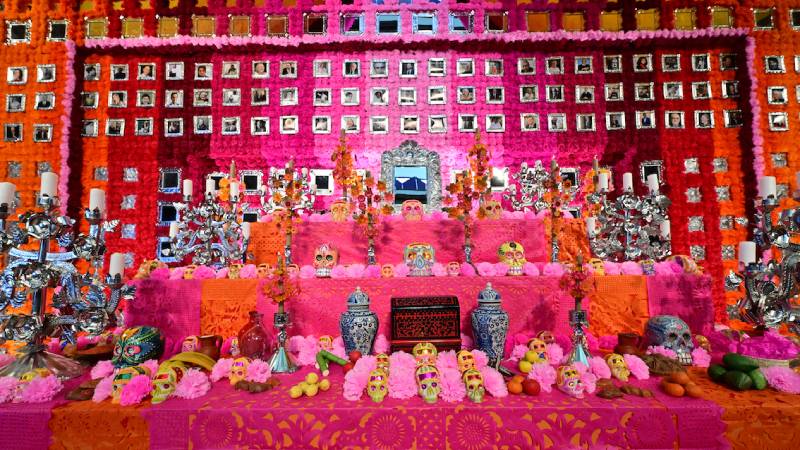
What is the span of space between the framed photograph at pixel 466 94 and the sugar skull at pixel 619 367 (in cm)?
726

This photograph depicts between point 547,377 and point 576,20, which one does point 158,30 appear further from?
point 547,377

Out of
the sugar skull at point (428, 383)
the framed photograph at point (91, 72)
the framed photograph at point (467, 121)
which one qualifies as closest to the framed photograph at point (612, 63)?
the framed photograph at point (467, 121)

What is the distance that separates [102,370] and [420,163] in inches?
248

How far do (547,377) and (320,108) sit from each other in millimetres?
8040

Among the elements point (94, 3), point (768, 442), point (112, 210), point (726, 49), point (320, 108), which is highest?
point (94, 3)

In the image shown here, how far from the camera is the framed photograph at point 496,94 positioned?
9.25m

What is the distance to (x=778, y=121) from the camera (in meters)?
8.81

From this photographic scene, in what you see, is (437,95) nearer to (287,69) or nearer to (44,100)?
(287,69)

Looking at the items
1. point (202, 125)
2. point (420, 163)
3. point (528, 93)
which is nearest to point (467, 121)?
point (528, 93)

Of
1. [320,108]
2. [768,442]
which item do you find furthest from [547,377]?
[320,108]

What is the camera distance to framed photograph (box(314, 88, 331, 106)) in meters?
9.31

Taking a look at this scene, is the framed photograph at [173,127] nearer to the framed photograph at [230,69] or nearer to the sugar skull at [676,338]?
the framed photograph at [230,69]

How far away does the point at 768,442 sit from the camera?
2453mm

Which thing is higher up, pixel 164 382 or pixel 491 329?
pixel 491 329
